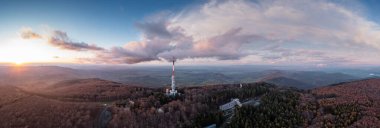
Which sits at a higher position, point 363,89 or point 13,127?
point 363,89

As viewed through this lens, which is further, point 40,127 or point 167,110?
point 167,110

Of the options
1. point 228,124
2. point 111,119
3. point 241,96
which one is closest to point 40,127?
point 111,119

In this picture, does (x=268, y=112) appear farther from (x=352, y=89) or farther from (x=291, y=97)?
(x=352, y=89)

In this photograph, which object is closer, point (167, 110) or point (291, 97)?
point (291, 97)

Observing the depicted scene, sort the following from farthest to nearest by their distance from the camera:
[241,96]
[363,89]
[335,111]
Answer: [241,96]
[363,89]
[335,111]

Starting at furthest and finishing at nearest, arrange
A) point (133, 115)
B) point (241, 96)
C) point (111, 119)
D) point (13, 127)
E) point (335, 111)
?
point (241, 96), point (133, 115), point (111, 119), point (13, 127), point (335, 111)

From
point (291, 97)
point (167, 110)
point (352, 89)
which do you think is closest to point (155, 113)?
point (167, 110)

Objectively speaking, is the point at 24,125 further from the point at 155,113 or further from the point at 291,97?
the point at 291,97

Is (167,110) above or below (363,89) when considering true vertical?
below

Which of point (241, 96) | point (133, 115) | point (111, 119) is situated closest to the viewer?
point (111, 119)
